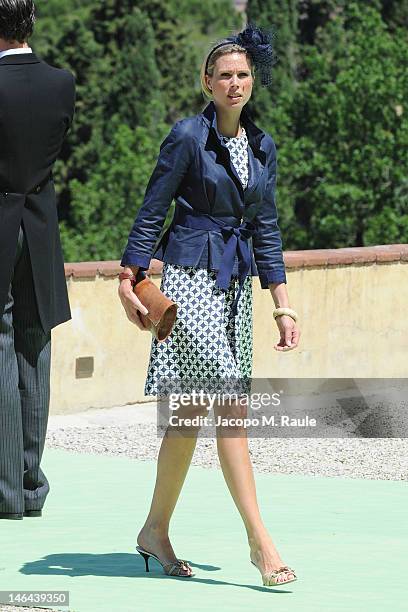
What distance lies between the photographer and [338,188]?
24.9 metres

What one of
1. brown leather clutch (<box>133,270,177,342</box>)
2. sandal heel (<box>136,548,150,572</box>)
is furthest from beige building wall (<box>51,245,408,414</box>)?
brown leather clutch (<box>133,270,177,342</box>)

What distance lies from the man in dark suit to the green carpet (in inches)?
14.7

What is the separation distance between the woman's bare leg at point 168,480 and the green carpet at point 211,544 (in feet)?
0.33

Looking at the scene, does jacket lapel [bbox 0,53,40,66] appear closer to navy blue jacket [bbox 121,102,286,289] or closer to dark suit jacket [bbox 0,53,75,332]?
dark suit jacket [bbox 0,53,75,332]

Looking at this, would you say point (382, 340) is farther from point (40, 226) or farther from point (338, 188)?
point (338, 188)

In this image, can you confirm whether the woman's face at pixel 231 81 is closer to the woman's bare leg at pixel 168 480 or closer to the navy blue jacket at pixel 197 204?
the navy blue jacket at pixel 197 204

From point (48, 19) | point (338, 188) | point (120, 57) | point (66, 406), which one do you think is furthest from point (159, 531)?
point (48, 19)

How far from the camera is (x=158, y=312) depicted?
549 centimetres

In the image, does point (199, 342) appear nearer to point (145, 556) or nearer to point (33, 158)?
point (145, 556)

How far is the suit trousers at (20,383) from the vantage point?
632cm

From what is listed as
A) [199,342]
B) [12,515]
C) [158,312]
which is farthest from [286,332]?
[12,515]

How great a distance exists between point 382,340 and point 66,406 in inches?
106

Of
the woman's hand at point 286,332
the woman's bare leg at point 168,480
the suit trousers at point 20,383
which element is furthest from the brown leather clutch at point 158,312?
the suit trousers at point 20,383

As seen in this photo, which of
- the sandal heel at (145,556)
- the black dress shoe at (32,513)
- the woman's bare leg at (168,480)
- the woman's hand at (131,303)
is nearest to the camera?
the woman's hand at (131,303)
